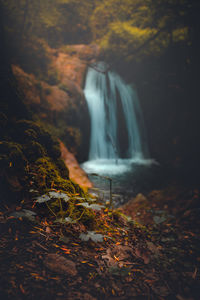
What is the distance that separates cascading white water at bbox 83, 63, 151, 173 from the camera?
7.23 m

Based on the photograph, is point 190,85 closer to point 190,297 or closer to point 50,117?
point 50,117

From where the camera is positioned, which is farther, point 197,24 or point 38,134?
point 197,24

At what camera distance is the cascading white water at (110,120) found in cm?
723

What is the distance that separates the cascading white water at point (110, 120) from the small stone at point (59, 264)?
488 cm

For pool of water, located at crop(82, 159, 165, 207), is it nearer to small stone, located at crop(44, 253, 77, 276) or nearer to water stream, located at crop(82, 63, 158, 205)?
water stream, located at crop(82, 63, 158, 205)

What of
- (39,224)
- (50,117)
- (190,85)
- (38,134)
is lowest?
(39,224)

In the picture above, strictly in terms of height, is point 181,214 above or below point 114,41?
below

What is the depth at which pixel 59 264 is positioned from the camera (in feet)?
2.93

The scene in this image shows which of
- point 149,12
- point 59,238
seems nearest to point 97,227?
point 59,238

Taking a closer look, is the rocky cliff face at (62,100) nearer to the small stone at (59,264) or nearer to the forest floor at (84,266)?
the forest floor at (84,266)

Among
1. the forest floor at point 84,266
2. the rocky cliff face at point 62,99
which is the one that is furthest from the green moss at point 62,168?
the rocky cliff face at point 62,99

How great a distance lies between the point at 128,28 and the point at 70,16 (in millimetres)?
2904

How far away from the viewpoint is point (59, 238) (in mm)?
1073

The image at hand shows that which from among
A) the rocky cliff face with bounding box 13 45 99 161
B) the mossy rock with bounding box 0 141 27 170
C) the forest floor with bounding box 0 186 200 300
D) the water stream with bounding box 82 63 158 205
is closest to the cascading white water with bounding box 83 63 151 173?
the water stream with bounding box 82 63 158 205
